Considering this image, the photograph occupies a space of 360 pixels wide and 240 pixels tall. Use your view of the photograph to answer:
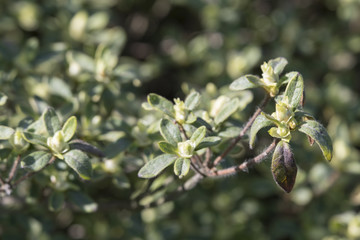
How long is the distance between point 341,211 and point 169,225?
1080mm

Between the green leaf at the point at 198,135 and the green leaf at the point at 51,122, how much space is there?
57cm

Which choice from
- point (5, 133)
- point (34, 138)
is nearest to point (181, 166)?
point (34, 138)

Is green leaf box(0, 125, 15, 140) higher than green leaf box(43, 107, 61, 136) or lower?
higher

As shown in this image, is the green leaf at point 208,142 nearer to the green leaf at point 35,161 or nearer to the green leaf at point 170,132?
the green leaf at point 170,132

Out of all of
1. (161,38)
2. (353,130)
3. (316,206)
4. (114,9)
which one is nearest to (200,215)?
(316,206)

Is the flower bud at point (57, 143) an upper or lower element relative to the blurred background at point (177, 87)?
upper

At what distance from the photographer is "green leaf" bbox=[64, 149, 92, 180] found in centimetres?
172

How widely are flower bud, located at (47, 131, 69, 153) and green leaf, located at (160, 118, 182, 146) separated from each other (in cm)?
40

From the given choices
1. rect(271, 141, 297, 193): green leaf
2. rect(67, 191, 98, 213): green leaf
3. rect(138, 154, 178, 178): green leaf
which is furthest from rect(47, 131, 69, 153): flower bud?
rect(271, 141, 297, 193): green leaf

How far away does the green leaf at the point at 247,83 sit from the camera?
1732mm

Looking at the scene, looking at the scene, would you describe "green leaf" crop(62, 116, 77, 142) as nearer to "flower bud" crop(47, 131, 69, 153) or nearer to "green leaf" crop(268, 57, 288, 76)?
"flower bud" crop(47, 131, 69, 153)

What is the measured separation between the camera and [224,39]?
3352mm

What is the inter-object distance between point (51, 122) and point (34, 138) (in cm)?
11

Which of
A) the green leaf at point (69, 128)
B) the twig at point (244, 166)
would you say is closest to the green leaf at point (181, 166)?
the twig at point (244, 166)
